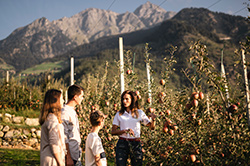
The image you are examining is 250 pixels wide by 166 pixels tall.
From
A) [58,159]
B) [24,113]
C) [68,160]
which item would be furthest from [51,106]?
[24,113]

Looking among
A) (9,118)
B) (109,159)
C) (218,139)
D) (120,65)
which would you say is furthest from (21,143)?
(218,139)

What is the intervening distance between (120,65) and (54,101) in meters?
2.78

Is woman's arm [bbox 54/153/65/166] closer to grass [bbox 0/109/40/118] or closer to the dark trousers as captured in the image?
the dark trousers

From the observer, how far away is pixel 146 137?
356 centimetres

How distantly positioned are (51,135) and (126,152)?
1.06 meters

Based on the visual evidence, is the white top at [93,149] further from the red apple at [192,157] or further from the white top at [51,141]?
the red apple at [192,157]

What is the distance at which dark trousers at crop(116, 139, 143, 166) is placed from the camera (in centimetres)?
284

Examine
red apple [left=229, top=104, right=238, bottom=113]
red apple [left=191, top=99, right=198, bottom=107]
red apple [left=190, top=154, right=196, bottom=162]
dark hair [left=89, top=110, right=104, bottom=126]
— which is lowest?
red apple [left=190, top=154, right=196, bottom=162]

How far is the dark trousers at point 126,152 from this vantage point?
2838mm

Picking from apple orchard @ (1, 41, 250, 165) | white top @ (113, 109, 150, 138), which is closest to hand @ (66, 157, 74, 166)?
white top @ (113, 109, 150, 138)

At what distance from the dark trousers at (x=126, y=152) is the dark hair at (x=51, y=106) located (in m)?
0.91

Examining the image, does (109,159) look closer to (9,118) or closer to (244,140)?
(244,140)

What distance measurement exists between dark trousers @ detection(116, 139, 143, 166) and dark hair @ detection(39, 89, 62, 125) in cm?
91

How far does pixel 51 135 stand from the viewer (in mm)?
2193
